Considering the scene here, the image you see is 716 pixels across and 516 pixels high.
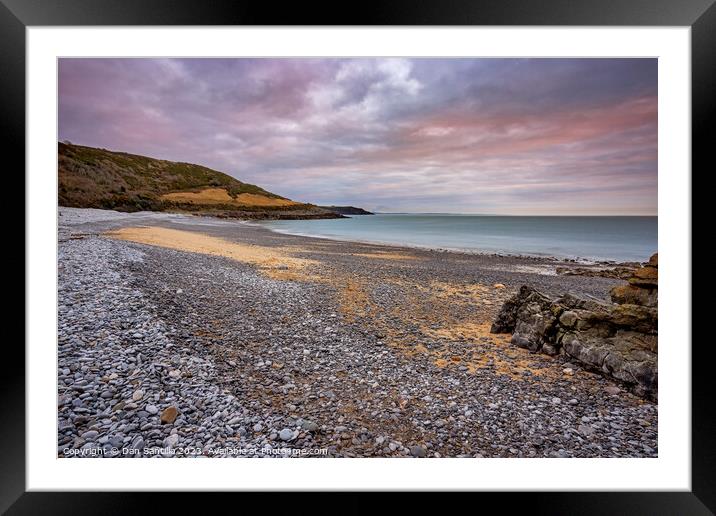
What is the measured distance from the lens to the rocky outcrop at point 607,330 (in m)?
2.16

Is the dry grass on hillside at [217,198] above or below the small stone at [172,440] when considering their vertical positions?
above

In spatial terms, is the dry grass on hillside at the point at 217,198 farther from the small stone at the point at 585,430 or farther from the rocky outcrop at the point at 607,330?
the small stone at the point at 585,430

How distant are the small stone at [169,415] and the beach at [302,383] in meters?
0.01

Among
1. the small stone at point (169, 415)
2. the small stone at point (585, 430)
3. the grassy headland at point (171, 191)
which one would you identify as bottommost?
the small stone at point (585, 430)

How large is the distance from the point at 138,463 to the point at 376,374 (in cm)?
183

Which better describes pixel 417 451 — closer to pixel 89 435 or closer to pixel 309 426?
pixel 309 426

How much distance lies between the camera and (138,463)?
182 centimetres

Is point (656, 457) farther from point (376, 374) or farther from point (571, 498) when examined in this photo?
point (376, 374)

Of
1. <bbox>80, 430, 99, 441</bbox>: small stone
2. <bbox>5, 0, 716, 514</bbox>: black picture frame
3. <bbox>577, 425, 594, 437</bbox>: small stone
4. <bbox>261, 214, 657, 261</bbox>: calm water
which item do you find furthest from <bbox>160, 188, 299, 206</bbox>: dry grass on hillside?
<bbox>577, 425, 594, 437</bbox>: small stone

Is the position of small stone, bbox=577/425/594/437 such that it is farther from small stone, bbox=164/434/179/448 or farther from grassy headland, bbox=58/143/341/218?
grassy headland, bbox=58/143/341/218

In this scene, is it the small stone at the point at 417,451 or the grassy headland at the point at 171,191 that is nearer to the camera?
the small stone at the point at 417,451
